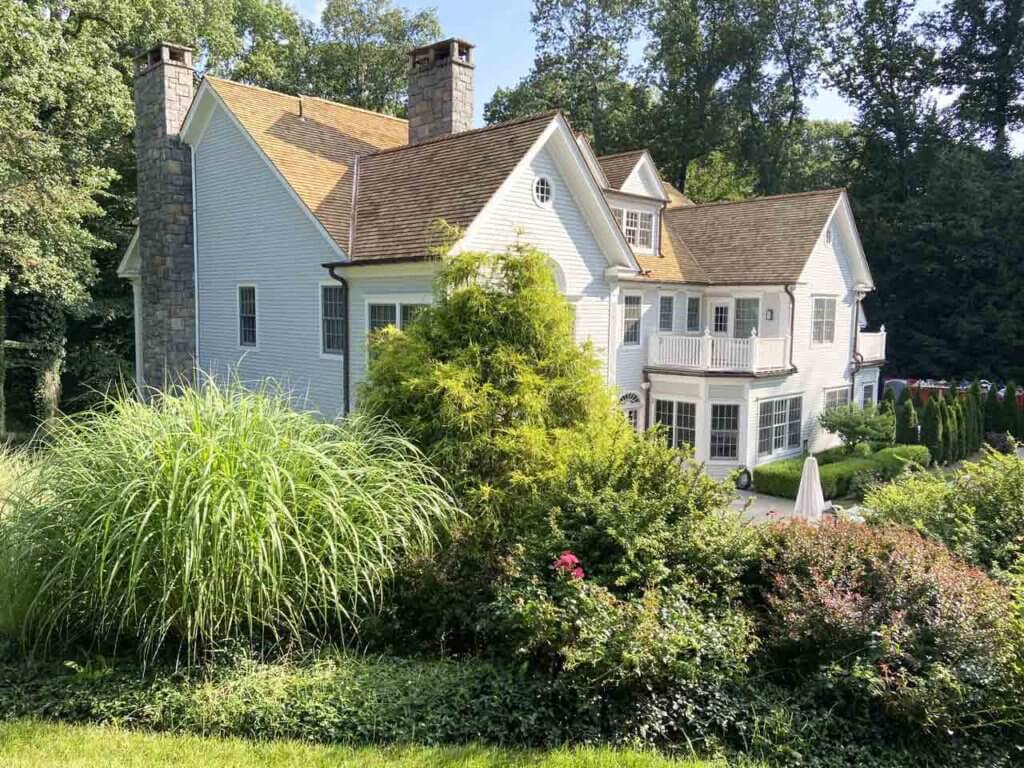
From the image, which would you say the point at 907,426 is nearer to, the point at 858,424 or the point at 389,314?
the point at 858,424

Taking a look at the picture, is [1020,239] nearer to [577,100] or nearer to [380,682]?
[577,100]

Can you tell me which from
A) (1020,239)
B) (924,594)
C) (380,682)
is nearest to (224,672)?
(380,682)

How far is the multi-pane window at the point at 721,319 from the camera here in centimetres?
2173

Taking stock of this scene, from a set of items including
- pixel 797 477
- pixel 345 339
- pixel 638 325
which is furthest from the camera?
pixel 638 325

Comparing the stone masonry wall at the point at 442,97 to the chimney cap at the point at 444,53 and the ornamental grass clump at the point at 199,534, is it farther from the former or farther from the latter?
the ornamental grass clump at the point at 199,534

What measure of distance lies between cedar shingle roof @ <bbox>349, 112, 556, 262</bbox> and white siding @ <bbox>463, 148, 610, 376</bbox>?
0.45m

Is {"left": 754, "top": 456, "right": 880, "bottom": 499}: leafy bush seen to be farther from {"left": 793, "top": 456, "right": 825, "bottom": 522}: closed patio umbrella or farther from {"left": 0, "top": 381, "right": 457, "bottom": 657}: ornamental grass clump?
{"left": 0, "top": 381, "right": 457, "bottom": 657}: ornamental grass clump

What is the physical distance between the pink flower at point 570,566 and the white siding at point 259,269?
9689 mm

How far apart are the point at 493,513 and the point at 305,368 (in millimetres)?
9046

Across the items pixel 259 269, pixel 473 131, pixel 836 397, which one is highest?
pixel 473 131

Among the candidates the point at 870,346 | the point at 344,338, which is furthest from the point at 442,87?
the point at 870,346

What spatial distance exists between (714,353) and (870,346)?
9.44m

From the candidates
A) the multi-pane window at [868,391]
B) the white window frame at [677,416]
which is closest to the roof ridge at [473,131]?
the white window frame at [677,416]

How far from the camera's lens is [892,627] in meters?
5.27
